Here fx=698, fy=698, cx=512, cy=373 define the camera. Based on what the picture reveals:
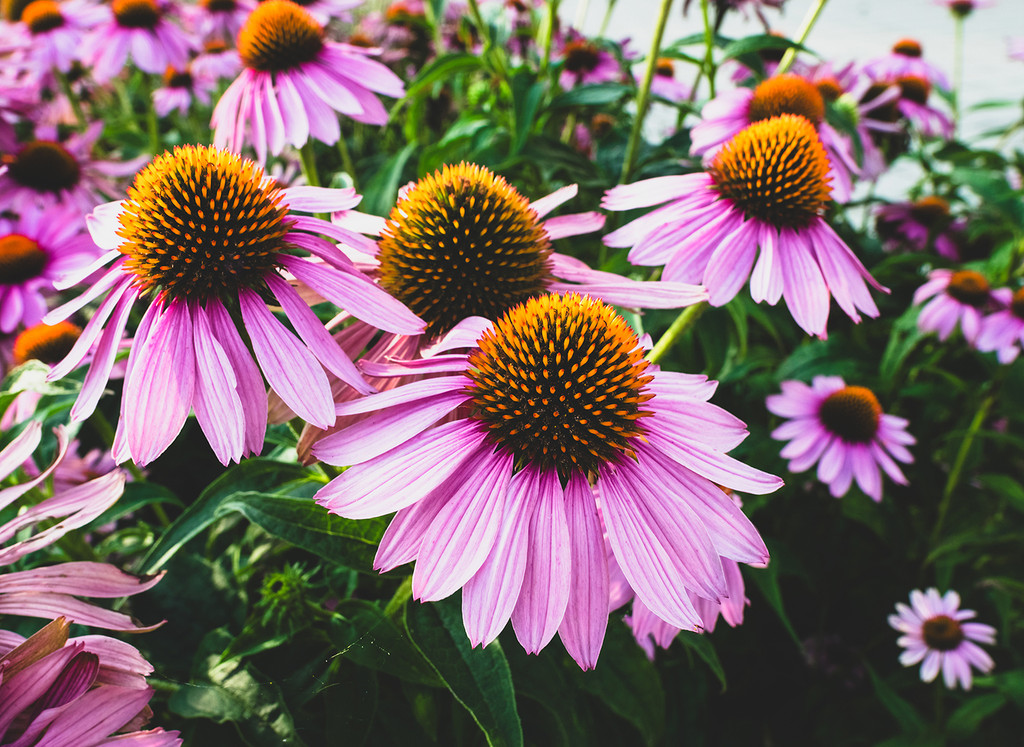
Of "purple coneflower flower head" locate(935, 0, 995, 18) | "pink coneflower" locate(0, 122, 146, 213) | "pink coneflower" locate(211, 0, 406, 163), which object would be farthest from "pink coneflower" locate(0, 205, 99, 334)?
"purple coneflower flower head" locate(935, 0, 995, 18)

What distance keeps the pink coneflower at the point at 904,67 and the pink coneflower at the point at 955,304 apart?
101 cm

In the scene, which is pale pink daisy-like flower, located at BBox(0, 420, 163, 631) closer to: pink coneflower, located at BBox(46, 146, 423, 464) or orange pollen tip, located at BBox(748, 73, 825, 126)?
pink coneflower, located at BBox(46, 146, 423, 464)

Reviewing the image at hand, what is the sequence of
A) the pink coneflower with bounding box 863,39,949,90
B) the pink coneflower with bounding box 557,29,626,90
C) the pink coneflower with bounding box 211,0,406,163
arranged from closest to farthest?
1. the pink coneflower with bounding box 211,0,406,163
2. the pink coneflower with bounding box 557,29,626,90
3. the pink coneflower with bounding box 863,39,949,90

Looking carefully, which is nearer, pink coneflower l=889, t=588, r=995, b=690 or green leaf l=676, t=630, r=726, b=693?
green leaf l=676, t=630, r=726, b=693

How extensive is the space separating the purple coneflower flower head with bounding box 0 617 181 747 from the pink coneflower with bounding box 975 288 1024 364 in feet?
5.11

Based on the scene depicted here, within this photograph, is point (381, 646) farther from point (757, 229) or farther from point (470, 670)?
point (757, 229)

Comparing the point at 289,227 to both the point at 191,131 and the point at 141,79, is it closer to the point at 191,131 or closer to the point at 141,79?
the point at 191,131

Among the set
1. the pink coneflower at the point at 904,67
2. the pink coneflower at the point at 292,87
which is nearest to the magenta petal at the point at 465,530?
the pink coneflower at the point at 292,87

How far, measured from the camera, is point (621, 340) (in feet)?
2.00

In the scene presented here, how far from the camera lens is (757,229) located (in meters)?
0.83

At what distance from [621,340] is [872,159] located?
64.0 inches

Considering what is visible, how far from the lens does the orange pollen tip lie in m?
1.15

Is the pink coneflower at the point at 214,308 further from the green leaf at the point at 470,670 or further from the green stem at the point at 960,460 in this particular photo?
the green stem at the point at 960,460

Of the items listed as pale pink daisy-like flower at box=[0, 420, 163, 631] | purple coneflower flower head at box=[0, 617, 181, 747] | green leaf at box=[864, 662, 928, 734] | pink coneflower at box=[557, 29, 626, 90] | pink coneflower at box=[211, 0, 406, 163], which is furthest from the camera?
pink coneflower at box=[557, 29, 626, 90]
